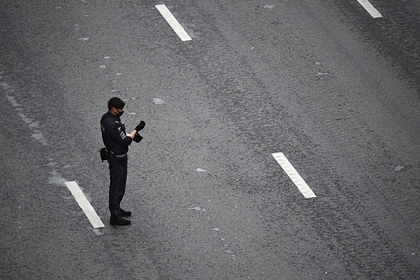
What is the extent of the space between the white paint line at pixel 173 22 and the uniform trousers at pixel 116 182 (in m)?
4.42

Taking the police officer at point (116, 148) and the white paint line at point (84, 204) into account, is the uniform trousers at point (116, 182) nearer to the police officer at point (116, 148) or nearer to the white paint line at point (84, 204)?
the police officer at point (116, 148)

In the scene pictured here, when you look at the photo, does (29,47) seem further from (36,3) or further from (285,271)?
(285,271)

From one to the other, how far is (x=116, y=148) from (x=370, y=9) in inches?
271

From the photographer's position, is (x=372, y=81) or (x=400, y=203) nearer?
(x=400, y=203)

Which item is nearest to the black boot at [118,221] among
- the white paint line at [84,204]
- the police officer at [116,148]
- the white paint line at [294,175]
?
the police officer at [116,148]

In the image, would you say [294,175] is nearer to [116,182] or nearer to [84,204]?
[116,182]

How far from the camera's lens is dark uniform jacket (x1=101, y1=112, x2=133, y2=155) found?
12.2 m

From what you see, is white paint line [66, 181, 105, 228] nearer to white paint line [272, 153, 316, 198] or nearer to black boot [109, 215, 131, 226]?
black boot [109, 215, 131, 226]

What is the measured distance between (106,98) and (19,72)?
1617 mm

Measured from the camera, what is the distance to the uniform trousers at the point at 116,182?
12.4 metres

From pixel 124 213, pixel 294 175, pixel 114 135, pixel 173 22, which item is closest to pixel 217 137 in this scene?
pixel 294 175

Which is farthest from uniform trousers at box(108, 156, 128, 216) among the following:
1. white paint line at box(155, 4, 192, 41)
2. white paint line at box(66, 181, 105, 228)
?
white paint line at box(155, 4, 192, 41)

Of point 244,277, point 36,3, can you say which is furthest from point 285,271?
point 36,3

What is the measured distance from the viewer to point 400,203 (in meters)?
13.0
